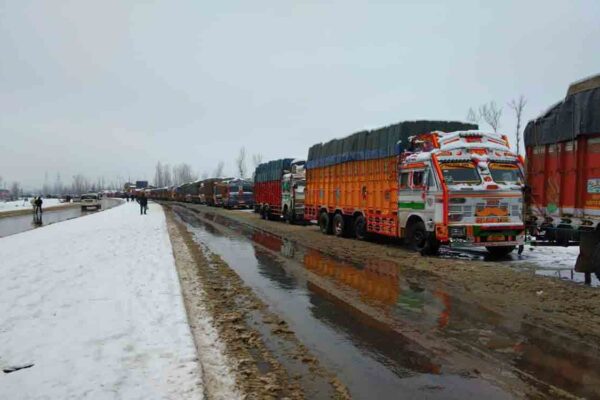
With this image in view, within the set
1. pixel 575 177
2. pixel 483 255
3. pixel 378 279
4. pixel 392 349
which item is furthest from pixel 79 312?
pixel 483 255

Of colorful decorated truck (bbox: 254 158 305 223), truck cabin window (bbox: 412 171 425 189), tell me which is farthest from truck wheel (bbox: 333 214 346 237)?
colorful decorated truck (bbox: 254 158 305 223)

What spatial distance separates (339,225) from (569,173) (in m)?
10.2

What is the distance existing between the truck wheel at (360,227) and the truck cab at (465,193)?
306 cm

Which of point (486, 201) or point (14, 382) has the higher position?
point (486, 201)

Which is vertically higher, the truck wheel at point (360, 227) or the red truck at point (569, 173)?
the red truck at point (569, 173)

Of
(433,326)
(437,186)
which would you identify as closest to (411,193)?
(437,186)

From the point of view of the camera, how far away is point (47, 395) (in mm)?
4055

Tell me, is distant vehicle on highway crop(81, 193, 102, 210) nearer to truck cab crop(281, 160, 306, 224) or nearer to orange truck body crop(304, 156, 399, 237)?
truck cab crop(281, 160, 306, 224)

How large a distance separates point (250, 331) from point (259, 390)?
1.87 metres

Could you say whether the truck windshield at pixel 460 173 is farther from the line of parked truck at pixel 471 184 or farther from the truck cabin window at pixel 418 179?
the truck cabin window at pixel 418 179

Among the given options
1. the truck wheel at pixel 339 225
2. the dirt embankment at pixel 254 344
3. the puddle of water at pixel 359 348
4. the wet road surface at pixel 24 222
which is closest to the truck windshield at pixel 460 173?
the puddle of water at pixel 359 348

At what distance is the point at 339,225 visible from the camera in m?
18.6

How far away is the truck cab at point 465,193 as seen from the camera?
1180 centimetres

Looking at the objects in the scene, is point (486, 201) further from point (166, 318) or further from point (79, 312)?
A: point (79, 312)
